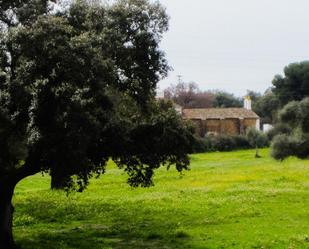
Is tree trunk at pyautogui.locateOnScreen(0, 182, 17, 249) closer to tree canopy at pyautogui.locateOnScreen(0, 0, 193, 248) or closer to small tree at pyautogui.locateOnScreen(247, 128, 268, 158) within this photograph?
tree canopy at pyautogui.locateOnScreen(0, 0, 193, 248)

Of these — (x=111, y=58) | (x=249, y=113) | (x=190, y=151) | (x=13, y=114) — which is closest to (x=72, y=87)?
(x=13, y=114)

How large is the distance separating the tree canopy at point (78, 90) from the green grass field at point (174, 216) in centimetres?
344

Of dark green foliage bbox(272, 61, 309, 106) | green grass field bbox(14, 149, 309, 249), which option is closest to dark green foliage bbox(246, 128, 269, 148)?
dark green foliage bbox(272, 61, 309, 106)

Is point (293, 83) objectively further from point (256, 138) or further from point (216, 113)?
point (216, 113)

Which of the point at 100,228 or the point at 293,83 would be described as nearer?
the point at 100,228

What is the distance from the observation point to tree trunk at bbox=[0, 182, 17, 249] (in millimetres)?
24719

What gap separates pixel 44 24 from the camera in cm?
1978

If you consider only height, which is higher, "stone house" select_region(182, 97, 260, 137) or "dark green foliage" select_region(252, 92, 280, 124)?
"dark green foliage" select_region(252, 92, 280, 124)

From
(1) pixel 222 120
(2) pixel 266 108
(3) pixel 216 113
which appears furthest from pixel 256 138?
(2) pixel 266 108

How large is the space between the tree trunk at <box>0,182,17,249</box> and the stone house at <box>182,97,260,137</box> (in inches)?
3974

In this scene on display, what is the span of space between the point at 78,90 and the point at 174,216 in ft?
50.7

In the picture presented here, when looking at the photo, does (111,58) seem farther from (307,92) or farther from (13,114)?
(307,92)

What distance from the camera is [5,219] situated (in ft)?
82.6

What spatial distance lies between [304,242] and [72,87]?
37.8 ft
